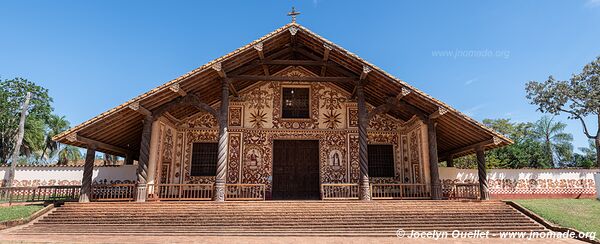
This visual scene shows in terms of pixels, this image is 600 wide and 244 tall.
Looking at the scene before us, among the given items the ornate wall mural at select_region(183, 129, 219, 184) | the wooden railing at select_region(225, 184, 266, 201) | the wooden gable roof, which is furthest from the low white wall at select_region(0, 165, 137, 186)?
the wooden railing at select_region(225, 184, 266, 201)

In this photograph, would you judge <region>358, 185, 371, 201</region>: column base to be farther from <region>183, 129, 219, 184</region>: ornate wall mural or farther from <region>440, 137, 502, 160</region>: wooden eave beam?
<region>183, 129, 219, 184</region>: ornate wall mural

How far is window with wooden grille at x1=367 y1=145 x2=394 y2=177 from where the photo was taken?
13.6 metres

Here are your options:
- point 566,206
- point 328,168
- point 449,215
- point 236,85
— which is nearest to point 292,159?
point 328,168

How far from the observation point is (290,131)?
13.6 m

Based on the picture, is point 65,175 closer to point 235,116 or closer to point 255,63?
point 235,116

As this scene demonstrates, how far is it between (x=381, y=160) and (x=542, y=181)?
23.9 feet

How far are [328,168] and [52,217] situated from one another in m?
8.62

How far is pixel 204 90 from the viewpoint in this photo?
12.1 meters

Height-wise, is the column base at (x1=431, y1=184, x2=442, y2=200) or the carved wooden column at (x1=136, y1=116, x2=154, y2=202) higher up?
the carved wooden column at (x1=136, y1=116, x2=154, y2=202)

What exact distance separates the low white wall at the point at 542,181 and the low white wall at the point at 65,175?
46.5 ft

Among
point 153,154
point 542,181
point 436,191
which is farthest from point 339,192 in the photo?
point 542,181

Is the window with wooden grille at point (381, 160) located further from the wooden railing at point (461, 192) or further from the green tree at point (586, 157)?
the green tree at point (586, 157)

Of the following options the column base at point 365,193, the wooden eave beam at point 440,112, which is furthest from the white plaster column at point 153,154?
the wooden eave beam at point 440,112

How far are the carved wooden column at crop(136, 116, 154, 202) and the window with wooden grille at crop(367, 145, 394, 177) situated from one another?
7934 mm
